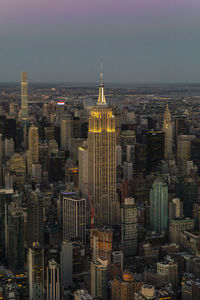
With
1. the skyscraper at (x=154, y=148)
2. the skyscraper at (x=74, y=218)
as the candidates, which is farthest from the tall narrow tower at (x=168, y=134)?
the skyscraper at (x=74, y=218)

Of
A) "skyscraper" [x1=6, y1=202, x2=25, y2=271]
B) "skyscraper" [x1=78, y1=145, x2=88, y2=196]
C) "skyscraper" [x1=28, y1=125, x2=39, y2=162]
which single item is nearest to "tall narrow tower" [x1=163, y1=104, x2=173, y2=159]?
"skyscraper" [x1=78, y1=145, x2=88, y2=196]

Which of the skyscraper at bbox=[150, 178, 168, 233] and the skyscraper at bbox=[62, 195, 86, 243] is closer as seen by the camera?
the skyscraper at bbox=[62, 195, 86, 243]

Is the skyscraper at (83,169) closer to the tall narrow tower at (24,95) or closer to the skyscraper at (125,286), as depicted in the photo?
the tall narrow tower at (24,95)

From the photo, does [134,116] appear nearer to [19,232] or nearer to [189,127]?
[189,127]

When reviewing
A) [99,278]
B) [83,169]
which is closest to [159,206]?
[83,169]

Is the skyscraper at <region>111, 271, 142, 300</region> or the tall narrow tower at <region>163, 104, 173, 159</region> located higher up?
the tall narrow tower at <region>163, 104, 173, 159</region>

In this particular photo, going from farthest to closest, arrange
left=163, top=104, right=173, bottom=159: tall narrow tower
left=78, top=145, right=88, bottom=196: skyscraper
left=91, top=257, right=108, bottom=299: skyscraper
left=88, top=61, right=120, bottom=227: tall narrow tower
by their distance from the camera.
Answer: left=78, top=145, right=88, bottom=196: skyscraper, left=88, top=61, right=120, bottom=227: tall narrow tower, left=163, top=104, right=173, bottom=159: tall narrow tower, left=91, top=257, right=108, bottom=299: skyscraper

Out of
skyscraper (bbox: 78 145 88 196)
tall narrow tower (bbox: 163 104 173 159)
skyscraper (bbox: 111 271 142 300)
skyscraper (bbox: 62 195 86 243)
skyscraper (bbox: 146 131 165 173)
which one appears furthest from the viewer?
skyscraper (bbox: 146 131 165 173)

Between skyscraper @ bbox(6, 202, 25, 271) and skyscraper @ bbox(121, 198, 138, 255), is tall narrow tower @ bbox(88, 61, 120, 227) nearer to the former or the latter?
skyscraper @ bbox(121, 198, 138, 255)
